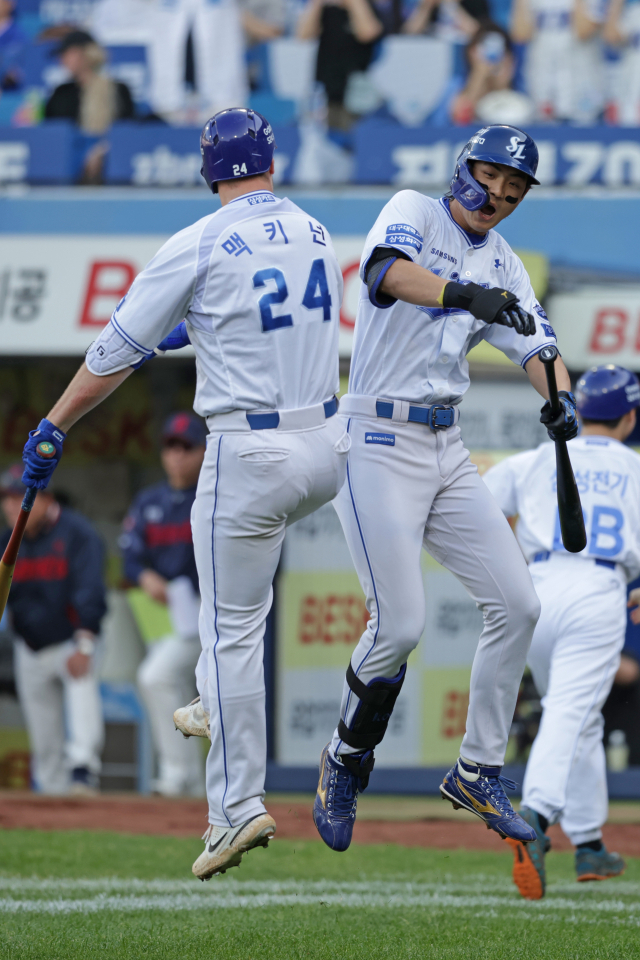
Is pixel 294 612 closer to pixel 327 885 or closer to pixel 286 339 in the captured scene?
pixel 327 885

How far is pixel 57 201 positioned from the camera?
32.9 feet

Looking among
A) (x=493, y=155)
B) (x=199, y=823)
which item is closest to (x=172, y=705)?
(x=199, y=823)

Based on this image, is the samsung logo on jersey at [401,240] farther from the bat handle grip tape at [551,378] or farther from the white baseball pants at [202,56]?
the white baseball pants at [202,56]

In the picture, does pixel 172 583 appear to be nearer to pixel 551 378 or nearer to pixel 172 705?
pixel 172 705

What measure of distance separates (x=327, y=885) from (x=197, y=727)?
5.74 feet

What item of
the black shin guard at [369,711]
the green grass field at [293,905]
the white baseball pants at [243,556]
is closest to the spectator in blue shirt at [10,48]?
the green grass field at [293,905]

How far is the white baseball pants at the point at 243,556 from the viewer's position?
4191 mm

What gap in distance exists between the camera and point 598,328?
916 cm

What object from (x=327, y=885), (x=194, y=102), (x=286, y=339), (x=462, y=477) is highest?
(x=194, y=102)

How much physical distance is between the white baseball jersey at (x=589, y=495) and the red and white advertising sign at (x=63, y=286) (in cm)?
329

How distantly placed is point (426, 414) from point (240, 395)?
73 cm

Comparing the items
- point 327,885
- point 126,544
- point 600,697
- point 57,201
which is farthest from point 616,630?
point 57,201

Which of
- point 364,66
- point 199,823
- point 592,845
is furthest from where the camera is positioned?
point 364,66

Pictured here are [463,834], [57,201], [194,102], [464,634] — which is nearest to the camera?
[463,834]
